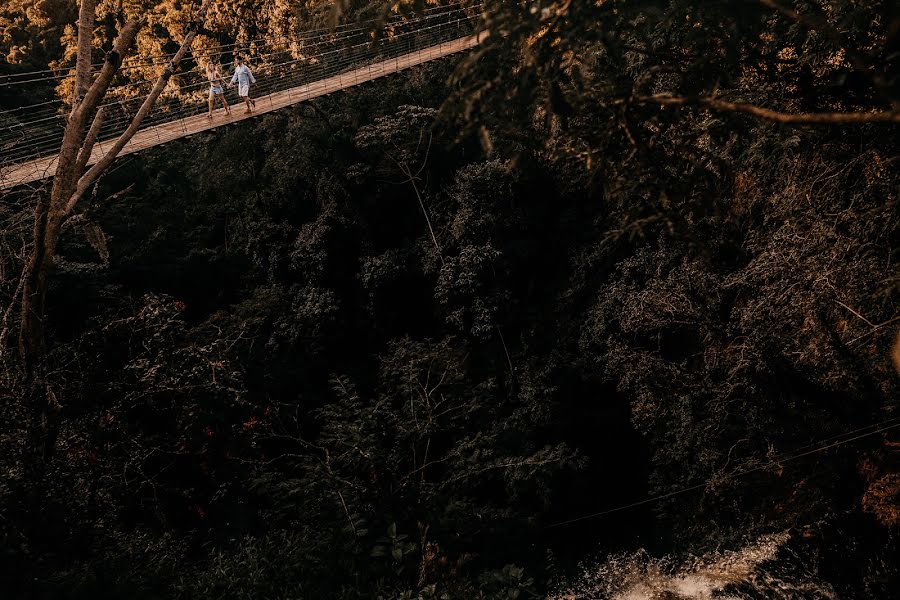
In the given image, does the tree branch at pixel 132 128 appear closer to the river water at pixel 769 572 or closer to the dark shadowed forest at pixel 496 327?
the dark shadowed forest at pixel 496 327

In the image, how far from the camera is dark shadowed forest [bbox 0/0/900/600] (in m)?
2.38

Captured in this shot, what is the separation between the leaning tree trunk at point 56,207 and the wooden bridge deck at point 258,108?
228 inches

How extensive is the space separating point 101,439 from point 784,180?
655 centimetres

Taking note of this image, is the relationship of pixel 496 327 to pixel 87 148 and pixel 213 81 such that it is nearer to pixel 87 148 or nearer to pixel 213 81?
pixel 213 81

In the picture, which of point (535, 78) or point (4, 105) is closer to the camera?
point (535, 78)

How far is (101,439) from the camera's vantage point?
160 inches

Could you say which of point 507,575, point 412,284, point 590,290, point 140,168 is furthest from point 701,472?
point 140,168

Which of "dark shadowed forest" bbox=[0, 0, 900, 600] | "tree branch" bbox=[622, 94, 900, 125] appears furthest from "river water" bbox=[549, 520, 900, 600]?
"tree branch" bbox=[622, 94, 900, 125]

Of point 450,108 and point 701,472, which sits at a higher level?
point 450,108

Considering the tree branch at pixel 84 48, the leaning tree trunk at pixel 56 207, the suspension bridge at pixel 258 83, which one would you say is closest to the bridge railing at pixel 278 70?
the suspension bridge at pixel 258 83

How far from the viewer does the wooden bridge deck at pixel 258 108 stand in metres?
9.00

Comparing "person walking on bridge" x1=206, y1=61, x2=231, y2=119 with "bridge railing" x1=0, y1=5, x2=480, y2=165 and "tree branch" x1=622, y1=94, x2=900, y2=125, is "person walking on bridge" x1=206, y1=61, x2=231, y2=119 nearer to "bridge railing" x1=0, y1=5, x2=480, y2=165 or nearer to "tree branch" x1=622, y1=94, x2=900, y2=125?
"bridge railing" x1=0, y1=5, x2=480, y2=165

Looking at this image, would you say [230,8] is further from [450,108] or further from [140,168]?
[450,108]

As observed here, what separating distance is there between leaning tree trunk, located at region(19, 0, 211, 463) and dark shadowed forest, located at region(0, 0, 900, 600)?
43mm
